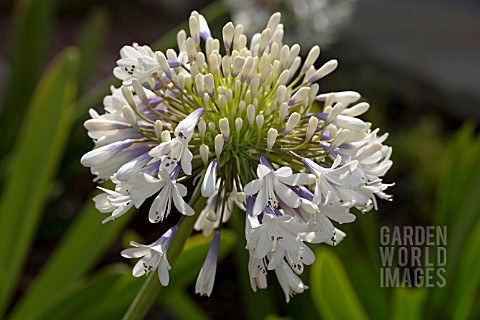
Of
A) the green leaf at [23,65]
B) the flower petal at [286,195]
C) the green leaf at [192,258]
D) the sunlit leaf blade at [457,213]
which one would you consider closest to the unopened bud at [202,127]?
the flower petal at [286,195]

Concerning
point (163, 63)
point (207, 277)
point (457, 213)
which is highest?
point (457, 213)

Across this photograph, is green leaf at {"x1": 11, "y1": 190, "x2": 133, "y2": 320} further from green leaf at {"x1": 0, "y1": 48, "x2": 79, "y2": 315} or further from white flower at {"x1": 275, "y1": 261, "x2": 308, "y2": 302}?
white flower at {"x1": 275, "y1": 261, "x2": 308, "y2": 302}

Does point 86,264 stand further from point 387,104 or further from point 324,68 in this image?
point 387,104

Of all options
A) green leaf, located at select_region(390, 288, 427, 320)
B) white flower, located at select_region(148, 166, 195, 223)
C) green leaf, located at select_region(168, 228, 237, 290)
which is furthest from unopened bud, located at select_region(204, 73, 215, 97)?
green leaf, located at select_region(390, 288, 427, 320)

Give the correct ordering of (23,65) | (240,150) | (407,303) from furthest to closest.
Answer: (23,65)
(407,303)
(240,150)

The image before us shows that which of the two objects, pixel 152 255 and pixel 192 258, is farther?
pixel 192 258

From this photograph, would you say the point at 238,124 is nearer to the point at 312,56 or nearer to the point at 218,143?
the point at 218,143

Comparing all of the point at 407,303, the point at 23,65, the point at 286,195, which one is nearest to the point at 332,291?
the point at 407,303
